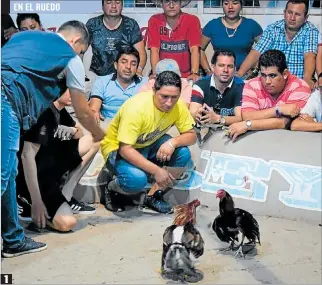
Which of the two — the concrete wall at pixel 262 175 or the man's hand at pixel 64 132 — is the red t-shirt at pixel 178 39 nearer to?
the concrete wall at pixel 262 175

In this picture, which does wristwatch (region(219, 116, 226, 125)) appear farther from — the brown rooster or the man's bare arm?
the brown rooster

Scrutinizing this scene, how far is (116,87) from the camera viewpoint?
542 cm

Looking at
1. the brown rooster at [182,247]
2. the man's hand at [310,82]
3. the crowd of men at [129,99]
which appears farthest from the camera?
the man's hand at [310,82]

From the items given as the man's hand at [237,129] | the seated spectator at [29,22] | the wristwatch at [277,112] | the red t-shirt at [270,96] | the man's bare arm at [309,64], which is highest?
the seated spectator at [29,22]

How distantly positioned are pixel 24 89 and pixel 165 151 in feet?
4.05

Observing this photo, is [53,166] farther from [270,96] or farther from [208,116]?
[270,96]

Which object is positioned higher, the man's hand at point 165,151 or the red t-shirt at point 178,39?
the red t-shirt at point 178,39

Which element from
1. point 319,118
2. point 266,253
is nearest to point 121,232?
point 266,253

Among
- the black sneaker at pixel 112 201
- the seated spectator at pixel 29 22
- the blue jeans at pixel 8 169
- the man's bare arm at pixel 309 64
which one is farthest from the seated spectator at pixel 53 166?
the man's bare arm at pixel 309 64

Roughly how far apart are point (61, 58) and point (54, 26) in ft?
9.86

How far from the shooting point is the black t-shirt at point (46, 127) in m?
4.19

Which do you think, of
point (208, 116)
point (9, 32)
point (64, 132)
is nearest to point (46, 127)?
point (64, 132)

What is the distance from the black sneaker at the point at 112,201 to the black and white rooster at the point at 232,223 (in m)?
1.05

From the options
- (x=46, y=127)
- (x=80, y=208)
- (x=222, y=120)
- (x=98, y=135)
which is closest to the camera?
(x=98, y=135)
